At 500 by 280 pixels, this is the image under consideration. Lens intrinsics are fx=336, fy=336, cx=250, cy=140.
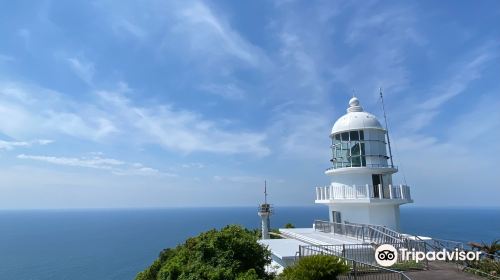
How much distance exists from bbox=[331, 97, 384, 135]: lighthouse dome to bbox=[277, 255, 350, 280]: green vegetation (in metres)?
12.2

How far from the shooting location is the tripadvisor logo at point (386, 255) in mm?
14227

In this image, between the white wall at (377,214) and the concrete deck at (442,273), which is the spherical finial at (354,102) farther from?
the concrete deck at (442,273)

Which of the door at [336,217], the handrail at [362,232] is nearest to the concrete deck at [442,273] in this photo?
the handrail at [362,232]

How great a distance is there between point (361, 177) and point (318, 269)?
438 inches

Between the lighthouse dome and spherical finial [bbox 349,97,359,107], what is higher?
spherical finial [bbox 349,97,359,107]

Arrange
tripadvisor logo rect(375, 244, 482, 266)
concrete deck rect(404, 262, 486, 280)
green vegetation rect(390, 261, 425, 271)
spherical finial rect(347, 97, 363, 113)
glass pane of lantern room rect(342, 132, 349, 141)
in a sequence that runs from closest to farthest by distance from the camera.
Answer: concrete deck rect(404, 262, 486, 280) < green vegetation rect(390, 261, 425, 271) < tripadvisor logo rect(375, 244, 482, 266) < glass pane of lantern room rect(342, 132, 349, 141) < spherical finial rect(347, 97, 363, 113)

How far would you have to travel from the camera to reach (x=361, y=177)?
69.1 feet

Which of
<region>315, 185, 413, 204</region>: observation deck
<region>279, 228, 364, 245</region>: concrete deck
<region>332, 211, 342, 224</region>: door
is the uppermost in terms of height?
<region>315, 185, 413, 204</region>: observation deck

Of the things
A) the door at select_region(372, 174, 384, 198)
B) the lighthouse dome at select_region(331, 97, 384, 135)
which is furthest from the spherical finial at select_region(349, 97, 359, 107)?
the door at select_region(372, 174, 384, 198)

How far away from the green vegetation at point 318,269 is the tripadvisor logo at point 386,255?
3.69 meters

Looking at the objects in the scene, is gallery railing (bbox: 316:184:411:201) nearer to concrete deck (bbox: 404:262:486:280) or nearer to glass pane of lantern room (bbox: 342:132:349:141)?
glass pane of lantern room (bbox: 342:132:349:141)

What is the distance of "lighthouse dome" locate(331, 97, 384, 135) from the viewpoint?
Answer: 21.9 m

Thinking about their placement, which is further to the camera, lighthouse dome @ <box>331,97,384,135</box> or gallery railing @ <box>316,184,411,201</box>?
lighthouse dome @ <box>331,97,384,135</box>

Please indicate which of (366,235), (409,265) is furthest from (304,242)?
(409,265)
